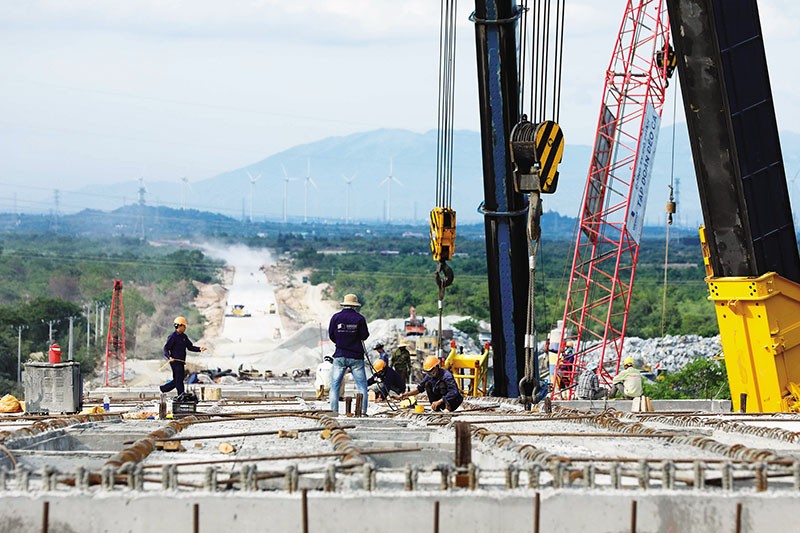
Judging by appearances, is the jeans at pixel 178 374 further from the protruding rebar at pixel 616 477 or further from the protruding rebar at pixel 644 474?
the protruding rebar at pixel 644 474

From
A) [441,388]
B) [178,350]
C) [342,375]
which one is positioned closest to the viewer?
[342,375]

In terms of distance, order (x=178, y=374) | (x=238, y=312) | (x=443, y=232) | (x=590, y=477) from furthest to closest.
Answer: (x=238, y=312) → (x=443, y=232) → (x=178, y=374) → (x=590, y=477)

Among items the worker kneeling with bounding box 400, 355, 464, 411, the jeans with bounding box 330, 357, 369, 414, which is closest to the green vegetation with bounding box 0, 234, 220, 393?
the worker kneeling with bounding box 400, 355, 464, 411

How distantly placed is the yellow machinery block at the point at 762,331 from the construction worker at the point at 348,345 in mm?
6084

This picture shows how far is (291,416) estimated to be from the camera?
19328 mm

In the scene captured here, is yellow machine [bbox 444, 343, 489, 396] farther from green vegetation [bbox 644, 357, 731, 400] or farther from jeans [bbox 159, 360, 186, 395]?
green vegetation [bbox 644, 357, 731, 400]

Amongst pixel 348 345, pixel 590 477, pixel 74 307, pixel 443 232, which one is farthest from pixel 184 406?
pixel 74 307

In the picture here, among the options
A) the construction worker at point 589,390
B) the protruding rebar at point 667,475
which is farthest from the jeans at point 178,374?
the construction worker at point 589,390

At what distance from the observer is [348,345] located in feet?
67.2

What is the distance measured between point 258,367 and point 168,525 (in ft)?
312

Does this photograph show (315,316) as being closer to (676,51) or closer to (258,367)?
(258,367)

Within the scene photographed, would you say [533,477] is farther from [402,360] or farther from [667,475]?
[402,360]

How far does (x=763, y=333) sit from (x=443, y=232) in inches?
405

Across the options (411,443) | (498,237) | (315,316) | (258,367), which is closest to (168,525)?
(411,443)
